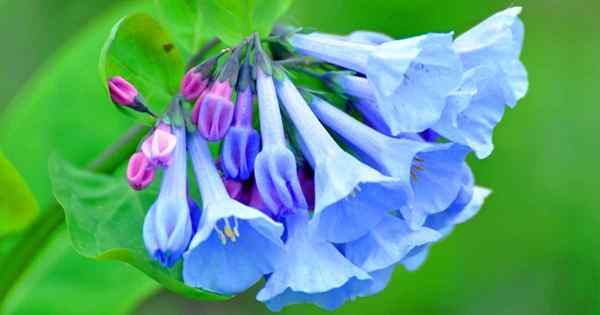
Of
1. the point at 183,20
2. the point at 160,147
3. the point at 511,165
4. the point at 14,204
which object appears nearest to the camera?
the point at 160,147

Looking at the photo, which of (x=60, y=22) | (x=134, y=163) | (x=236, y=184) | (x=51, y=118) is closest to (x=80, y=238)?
(x=134, y=163)

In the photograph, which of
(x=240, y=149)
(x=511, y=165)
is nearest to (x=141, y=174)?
(x=240, y=149)

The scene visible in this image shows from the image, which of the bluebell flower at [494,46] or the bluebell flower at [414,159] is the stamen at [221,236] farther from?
the bluebell flower at [494,46]

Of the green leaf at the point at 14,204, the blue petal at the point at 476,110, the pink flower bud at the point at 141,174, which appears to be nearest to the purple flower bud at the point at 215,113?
the pink flower bud at the point at 141,174

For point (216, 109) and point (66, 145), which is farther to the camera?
point (66, 145)

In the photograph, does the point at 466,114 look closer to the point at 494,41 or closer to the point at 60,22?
the point at 494,41

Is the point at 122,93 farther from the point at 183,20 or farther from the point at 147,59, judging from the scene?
the point at 183,20
